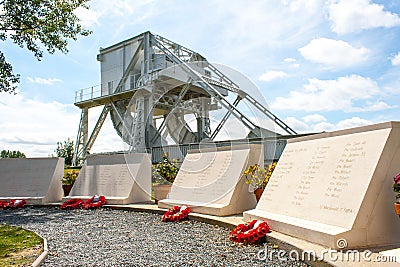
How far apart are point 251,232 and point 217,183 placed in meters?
2.40

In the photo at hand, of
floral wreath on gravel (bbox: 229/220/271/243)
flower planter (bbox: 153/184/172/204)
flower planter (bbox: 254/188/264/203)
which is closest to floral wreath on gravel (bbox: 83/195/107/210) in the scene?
flower planter (bbox: 153/184/172/204)

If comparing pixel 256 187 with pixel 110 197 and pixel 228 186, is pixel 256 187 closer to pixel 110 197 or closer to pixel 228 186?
pixel 228 186

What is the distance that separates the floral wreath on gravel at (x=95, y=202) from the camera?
825cm

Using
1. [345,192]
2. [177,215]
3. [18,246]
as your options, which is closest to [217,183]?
[177,215]

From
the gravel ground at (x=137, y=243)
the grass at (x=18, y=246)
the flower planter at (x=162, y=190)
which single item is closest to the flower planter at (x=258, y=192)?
the gravel ground at (x=137, y=243)

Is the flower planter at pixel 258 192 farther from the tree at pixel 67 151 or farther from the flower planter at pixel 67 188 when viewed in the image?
the tree at pixel 67 151

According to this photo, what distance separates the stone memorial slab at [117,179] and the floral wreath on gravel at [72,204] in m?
0.35

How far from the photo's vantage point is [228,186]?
625cm

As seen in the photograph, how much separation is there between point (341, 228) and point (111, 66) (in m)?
21.4

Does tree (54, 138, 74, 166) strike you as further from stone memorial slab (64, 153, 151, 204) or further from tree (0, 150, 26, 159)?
stone memorial slab (64, 153, 151, 204)

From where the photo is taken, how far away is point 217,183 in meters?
6.47

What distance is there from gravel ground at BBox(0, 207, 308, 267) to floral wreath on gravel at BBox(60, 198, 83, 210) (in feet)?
4.59

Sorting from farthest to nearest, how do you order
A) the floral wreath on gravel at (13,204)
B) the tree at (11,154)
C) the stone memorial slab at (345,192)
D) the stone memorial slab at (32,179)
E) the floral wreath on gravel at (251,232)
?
the tree at (11,154) < the stone memorial slab at (32,179) < the floral wreath on gravel at (13,204) < the floral wreath on gravel at (251,232) < the stone memorial slab at (345,192)

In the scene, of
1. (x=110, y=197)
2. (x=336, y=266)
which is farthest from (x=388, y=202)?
(x=110, y=197)
